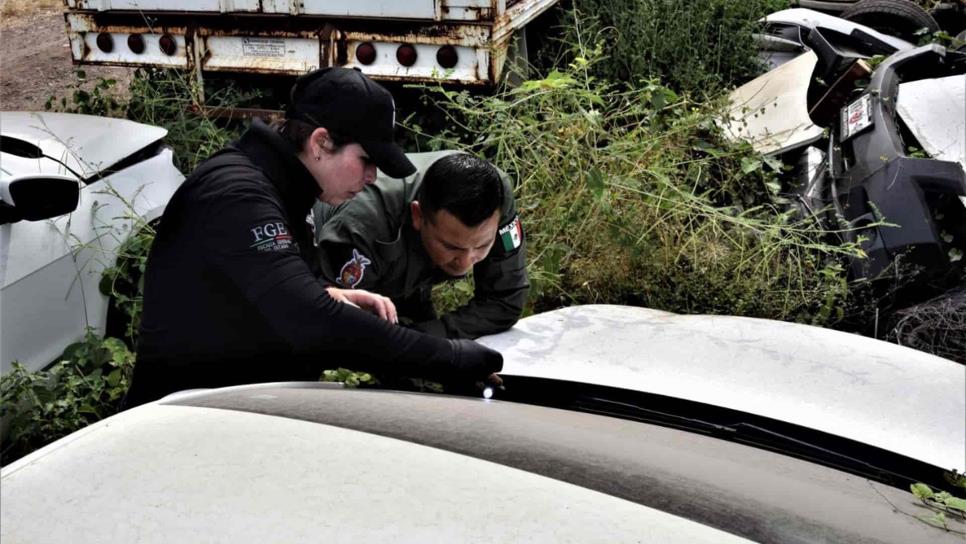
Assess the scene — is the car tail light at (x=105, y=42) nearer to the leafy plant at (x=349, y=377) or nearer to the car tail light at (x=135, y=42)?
the car tail light at (x=135, y=42)

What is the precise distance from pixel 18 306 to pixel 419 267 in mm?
1257

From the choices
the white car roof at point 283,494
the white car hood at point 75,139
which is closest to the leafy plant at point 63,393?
the white car hood at point 75,139

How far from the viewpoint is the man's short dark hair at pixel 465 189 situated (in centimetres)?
256

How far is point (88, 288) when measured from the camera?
3326mm

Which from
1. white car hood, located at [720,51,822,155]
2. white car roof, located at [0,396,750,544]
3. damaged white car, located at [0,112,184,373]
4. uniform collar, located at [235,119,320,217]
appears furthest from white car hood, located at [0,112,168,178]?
white car hood, located at [720,51,822,155]

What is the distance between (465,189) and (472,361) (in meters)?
0.58

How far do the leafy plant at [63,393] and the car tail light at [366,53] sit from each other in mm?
2402

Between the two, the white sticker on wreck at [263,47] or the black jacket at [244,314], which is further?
the white sticker on wreck at [263,47]

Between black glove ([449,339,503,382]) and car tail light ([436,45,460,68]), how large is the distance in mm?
3068

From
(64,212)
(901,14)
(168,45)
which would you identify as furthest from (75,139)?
(901,14)

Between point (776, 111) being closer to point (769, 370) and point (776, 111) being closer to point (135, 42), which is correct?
point (769, 370)

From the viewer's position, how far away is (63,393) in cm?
315

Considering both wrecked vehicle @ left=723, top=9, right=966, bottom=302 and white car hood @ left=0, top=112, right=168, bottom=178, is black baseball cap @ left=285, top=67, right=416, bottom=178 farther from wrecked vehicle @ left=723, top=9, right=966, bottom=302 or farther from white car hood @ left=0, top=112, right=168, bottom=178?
wrecked vehicle @ left=723, top=9, right=966, bottom=302

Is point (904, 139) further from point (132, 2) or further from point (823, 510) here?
point (132, 2)
